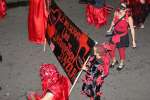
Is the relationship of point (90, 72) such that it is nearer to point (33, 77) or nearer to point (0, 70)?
point (33, 77)

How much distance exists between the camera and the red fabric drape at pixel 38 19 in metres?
9.90

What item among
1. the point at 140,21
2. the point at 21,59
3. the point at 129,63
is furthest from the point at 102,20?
the point at 21,59

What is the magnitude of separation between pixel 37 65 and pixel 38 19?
137 centimetres

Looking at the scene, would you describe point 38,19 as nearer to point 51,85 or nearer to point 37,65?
point 37,65

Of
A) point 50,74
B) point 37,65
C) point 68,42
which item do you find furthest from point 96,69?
point 37,65

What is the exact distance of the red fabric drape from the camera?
990 cm

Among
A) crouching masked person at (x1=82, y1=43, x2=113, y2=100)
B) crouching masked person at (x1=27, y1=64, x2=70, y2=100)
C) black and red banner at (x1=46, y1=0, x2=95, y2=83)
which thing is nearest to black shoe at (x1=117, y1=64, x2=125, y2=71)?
black and red banner at (x1=46, y1=0, x2=95, y2=83)

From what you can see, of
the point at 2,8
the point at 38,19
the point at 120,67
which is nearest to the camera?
the point at 120,67

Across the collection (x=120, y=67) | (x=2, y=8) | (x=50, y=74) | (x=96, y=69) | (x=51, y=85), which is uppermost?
(x=50, y=74)

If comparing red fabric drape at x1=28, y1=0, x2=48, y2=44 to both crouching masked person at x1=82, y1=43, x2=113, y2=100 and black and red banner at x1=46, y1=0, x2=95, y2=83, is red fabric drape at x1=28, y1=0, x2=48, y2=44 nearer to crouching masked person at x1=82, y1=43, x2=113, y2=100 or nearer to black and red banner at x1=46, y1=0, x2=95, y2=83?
black and red banner at x1=46, y1=0, x2=95, y2=83

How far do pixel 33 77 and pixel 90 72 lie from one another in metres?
2.68

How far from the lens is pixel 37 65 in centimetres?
1016

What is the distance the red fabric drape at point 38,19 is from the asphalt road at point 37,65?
63 cm

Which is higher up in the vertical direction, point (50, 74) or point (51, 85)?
point (50, 74)
